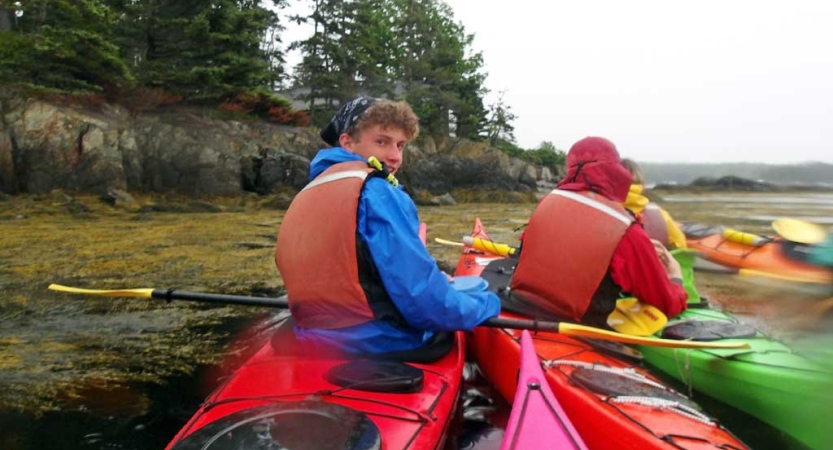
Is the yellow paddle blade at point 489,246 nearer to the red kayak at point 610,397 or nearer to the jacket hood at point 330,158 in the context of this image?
the red kayak at point 610,397

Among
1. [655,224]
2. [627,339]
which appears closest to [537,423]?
[627,339]

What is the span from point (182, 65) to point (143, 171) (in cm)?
437

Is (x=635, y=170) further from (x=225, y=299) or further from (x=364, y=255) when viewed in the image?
(x=225, y=299)

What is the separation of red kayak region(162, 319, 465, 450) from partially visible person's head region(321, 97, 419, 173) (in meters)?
0.97

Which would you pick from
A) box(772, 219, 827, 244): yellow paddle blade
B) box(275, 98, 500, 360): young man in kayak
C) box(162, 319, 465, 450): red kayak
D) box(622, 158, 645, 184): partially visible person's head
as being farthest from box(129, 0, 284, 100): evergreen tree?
box(772, 219, 827, 244): yellow paddle blade

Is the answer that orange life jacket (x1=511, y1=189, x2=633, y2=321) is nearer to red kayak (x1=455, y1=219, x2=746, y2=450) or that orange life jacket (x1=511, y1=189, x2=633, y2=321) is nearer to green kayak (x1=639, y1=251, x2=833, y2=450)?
red kayak (x1=455, y1=219, x2=746, y2=450)

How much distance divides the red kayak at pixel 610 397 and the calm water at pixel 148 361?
1.44 ft

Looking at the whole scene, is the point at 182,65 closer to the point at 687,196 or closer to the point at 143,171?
the point at 143,171

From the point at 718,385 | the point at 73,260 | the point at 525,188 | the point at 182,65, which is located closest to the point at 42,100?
the point at 182,65

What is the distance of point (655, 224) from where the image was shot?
4.67m

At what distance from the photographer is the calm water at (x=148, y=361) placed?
9.27ft

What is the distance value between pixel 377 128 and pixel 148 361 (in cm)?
261

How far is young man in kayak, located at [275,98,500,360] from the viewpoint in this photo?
2.38 meters

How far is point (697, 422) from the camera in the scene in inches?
89.9
